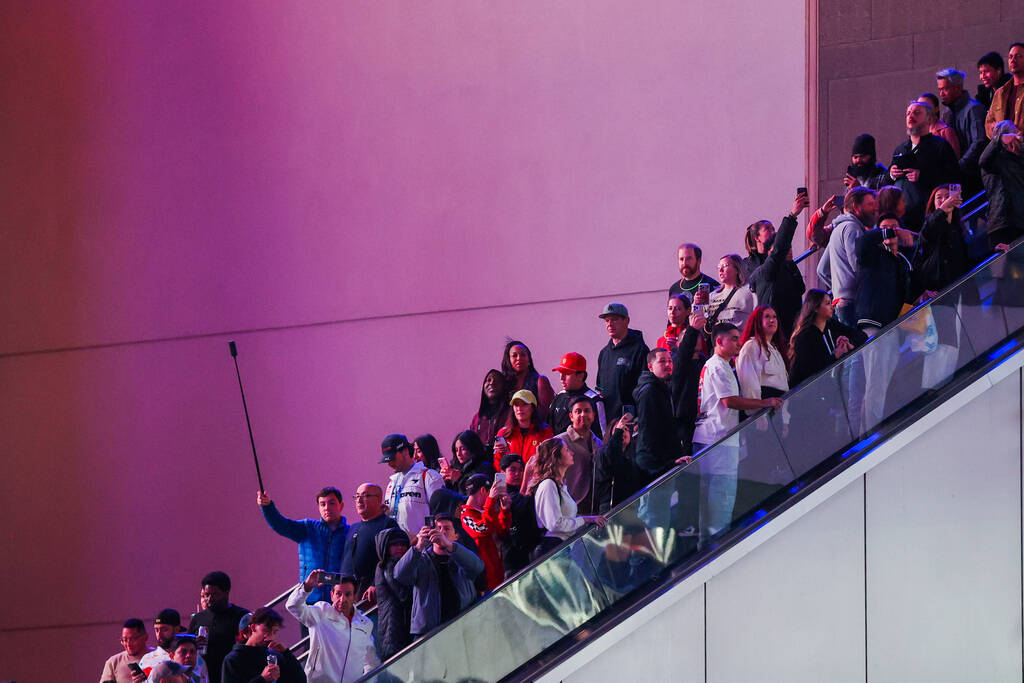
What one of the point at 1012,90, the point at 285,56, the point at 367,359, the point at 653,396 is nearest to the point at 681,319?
the point at 653,396

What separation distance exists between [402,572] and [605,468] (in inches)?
50.6

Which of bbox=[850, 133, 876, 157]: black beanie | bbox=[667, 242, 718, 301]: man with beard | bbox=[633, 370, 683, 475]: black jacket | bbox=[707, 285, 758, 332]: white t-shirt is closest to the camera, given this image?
bbox=[633, 370, 683, 475]: black jacket

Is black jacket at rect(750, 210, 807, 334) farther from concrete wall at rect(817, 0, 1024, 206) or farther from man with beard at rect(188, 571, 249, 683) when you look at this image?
concrete wall at rect(817, 0, 1024, 206)

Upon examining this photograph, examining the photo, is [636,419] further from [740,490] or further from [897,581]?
[897,581]

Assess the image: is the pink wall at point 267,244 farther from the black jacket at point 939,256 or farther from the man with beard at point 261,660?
the man with beard at point 261,660

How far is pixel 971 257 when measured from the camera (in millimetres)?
7887

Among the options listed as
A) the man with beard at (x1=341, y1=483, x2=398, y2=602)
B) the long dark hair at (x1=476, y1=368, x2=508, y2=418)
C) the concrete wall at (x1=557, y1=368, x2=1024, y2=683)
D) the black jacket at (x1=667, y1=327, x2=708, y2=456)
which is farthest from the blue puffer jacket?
the concrete wall at (x1=557, y1=368, x2=1024, y2=683)

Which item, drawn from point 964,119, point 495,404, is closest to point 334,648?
point 495,404

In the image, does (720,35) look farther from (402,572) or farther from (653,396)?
(402,572)

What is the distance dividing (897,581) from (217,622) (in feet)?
13.5

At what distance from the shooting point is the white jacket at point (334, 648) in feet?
23.9

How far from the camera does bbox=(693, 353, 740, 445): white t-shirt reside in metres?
7.29

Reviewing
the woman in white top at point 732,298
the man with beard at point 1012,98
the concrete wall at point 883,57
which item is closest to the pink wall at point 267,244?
the concrete wall at point 883,57

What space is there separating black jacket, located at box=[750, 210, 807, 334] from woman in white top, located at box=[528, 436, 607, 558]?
176 cm
